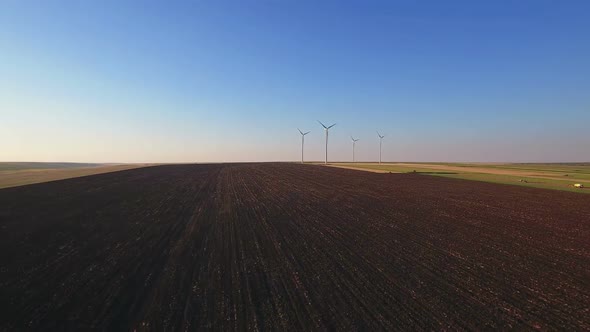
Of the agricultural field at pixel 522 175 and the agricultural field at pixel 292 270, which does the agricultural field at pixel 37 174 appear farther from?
the agricultural field at pixel 522 175

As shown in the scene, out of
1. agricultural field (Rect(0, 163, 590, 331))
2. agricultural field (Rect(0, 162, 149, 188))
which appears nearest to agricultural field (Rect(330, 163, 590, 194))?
agricultural field (Rect(0, 163, 590, 331))

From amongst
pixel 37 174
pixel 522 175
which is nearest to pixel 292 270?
pixel 522 175

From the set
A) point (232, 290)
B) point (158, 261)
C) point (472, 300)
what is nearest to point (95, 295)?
point (158, 261)

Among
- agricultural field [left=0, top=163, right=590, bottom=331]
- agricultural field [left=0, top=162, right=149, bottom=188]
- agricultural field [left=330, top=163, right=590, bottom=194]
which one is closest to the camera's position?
agricultural field [left=0, top=163, right=590, bottom=331]

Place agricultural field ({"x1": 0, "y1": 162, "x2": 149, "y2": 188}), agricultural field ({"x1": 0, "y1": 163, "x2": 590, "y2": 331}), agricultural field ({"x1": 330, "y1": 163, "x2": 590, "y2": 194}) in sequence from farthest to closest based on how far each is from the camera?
agricultural field ({"x1": 0, "y1": 162, "x2": 149, "y2": 188}) → agricultural field ({"x1": 330, "y1": 163, "x2": 590, "y2": 194}) → agricultural field ({"x1": 0, "y1": 163, "x2": 590, "y2": 331})

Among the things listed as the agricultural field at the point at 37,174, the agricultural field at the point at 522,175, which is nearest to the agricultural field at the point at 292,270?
the agricultural field at the point at 522,175

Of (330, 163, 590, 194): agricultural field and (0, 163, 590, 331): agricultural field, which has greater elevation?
(330, 163, 590, 194): agricultural field

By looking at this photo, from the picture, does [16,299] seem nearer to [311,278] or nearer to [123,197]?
[311,278]

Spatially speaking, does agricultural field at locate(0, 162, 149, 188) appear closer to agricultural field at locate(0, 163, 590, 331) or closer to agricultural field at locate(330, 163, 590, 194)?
agricultural field at locate(0, 163, 590, 331)
